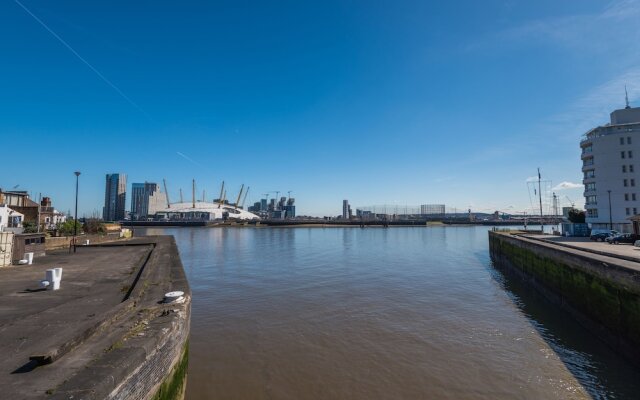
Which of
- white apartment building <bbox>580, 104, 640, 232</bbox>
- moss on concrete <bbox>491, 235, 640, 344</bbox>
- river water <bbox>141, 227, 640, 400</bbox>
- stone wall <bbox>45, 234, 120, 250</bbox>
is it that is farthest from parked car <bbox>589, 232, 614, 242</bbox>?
stone wall <bbox>45, 234, 120, 250</bbox>

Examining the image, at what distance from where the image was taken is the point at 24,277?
667 inches

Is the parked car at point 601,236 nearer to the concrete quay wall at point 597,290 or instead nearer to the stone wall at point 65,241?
the concrete quay wall at point 597,290

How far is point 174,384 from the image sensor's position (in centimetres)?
827

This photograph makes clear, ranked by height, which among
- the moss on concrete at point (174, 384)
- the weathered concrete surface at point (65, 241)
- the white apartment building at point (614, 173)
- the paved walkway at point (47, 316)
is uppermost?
the white apartment building at point (614, 173)

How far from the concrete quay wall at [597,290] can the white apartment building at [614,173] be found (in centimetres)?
4771

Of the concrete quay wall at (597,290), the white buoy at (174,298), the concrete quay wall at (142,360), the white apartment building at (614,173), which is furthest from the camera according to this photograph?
the white apartment building at (614,173)

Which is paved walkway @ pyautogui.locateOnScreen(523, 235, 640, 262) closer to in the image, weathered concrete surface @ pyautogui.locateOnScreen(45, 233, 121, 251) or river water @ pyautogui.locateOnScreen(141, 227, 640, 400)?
river water @ pyautogui.locateOnScreen(141, 227, 640, 400)

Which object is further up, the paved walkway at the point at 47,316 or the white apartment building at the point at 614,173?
the white apartment building at the point at 614,173

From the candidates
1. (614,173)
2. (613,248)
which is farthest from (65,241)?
(614,173)

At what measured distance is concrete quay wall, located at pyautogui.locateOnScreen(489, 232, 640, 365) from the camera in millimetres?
12695

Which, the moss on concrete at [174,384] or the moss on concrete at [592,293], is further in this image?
the moss on concrete at [592,293]

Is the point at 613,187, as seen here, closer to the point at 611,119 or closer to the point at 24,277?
the point at 611,119

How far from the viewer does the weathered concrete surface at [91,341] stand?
546 centimetres

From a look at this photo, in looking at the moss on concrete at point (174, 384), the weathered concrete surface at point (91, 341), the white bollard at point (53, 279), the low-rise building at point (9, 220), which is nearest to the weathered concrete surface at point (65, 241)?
the low-rise building at point (9, 220)
